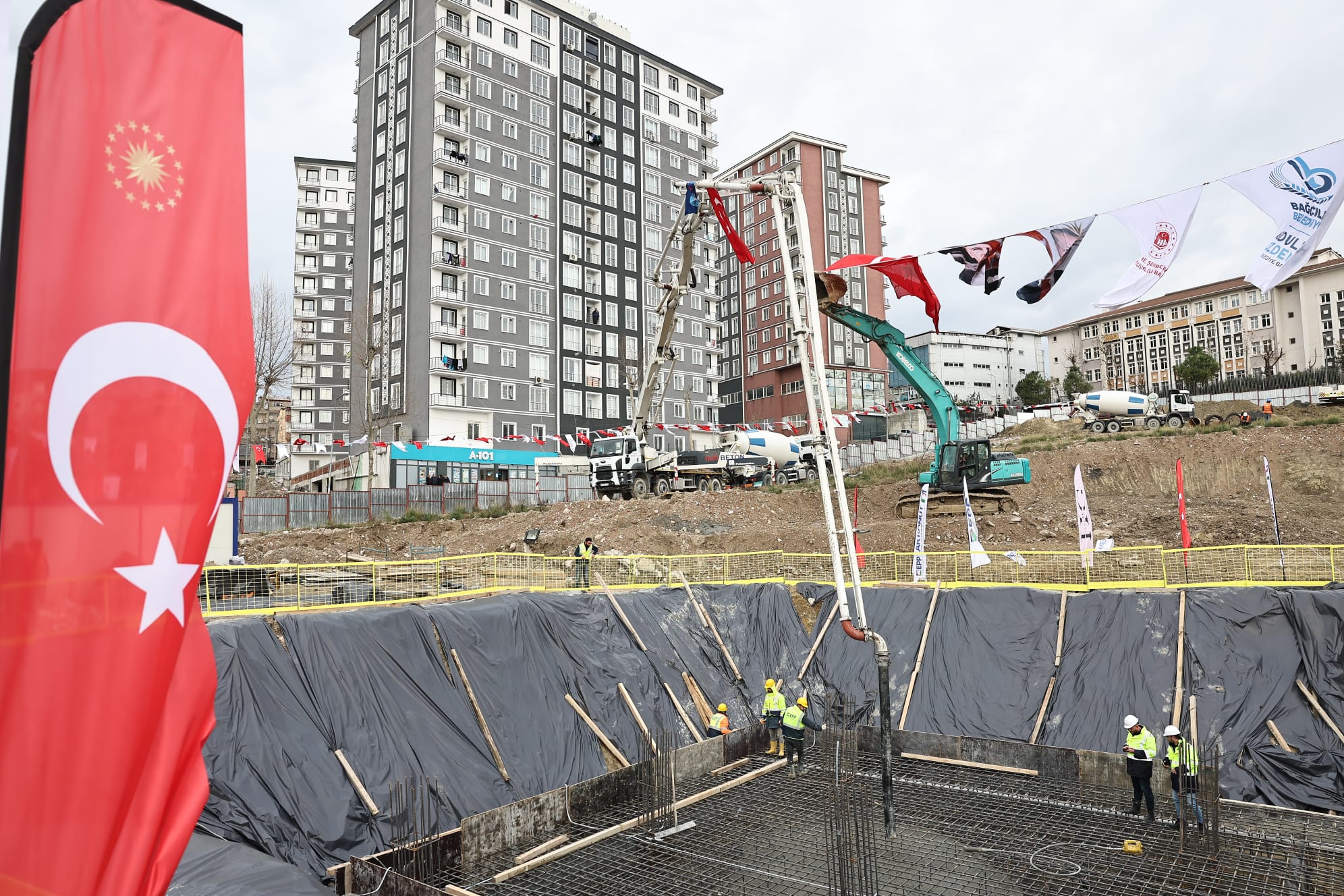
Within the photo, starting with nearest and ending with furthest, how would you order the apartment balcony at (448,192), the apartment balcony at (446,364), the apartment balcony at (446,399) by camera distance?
the apartment balcony at (446,399) → the apartment balcony at (446,364) → the apartment balcony at (448,192)

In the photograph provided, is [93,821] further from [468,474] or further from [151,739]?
[468,474]

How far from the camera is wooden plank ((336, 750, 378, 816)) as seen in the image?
10.8 metres

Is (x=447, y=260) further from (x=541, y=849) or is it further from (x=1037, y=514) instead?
(x=541, y=849)

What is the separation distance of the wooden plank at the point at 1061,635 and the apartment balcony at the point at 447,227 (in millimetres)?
44257

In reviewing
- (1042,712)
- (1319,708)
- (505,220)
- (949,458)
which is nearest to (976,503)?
(949,458)

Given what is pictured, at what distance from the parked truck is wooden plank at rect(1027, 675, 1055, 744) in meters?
30.8

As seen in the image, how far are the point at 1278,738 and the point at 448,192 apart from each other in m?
49.9

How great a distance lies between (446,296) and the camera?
5112 centimetres

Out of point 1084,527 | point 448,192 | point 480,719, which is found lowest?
point 480,719

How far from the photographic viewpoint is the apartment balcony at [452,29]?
2050 inches

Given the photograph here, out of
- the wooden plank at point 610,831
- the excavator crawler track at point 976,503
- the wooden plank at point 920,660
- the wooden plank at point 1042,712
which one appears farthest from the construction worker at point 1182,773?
the excavator crawler track at point 976,503

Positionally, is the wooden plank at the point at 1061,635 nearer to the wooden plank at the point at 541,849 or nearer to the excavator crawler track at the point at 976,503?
the wooden plank at the point at 541,849

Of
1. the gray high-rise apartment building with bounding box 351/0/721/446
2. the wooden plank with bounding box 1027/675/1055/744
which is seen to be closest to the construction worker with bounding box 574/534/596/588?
the wooden plank with bounding box 1027/675/1055/744

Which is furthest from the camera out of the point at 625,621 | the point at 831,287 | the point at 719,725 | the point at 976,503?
the point at 976,503
